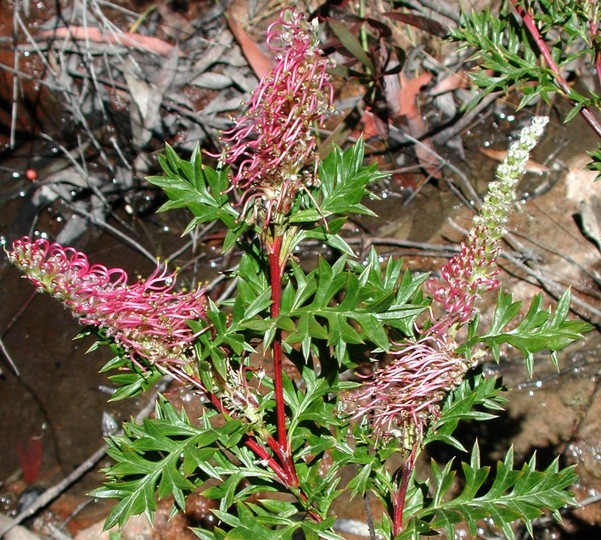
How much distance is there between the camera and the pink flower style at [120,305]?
139 cm

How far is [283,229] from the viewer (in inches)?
57.0

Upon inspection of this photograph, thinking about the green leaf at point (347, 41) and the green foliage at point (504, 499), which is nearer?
the green foliage at point (504, 499)

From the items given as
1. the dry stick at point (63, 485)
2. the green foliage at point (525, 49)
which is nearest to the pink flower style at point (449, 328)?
the green foliage at point (525, 49)

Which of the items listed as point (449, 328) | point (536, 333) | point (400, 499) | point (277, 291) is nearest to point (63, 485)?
point (400, 499)

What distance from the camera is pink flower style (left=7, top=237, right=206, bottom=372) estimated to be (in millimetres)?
1390

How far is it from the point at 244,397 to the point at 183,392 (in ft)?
5.41

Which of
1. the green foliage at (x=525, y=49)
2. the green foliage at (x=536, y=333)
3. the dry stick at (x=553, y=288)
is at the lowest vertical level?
the dry stick at (x=553, y=288)

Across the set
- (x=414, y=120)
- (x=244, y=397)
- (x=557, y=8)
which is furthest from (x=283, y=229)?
(x=414, y=120)

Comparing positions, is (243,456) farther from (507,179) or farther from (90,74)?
(90,74)

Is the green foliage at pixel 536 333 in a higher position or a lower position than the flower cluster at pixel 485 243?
lower

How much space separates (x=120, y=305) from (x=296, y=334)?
1.17 feet

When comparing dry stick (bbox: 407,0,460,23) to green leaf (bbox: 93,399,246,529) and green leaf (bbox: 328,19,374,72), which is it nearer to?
green leaf (bbox: 328,19,374,72)

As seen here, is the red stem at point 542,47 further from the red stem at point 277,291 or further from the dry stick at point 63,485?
the dry stick at point 63,485

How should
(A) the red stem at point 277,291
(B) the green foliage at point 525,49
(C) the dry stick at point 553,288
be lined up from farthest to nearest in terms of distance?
(C) the dry stick at point 553,288 < (B) the green foliage at point 525,49 < (A) the red stem at point 277,291
